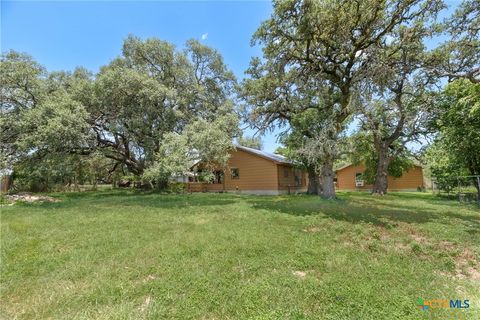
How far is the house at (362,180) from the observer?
27.0m

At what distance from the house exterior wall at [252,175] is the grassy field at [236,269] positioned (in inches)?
503

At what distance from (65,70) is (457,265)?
25.7m

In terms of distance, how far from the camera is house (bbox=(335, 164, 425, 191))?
27.0 metres

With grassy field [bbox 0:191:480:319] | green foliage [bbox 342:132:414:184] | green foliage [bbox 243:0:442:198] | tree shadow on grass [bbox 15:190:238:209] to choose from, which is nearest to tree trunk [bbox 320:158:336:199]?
green foliage [bbox 243:0:442:198]

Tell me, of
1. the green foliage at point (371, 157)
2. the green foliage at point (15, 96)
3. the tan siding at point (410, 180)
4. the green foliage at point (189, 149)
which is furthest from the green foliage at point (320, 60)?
the tan siding at point (410, 180)

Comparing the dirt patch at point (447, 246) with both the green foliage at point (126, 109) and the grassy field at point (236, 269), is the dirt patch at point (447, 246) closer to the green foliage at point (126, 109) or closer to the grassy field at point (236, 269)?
the grassy field at point (236, 269)

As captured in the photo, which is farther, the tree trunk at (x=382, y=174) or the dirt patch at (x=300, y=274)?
the tree trunk at (x=382, y=174)

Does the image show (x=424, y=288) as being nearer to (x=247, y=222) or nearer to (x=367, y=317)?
(x=367, y=317)

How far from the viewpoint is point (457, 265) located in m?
4.67

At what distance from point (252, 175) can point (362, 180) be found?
16259 millimetres

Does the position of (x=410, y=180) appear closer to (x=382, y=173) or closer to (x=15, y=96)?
(x=382, y=173)

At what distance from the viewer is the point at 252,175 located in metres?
21.1

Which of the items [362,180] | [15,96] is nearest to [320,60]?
[15,96]

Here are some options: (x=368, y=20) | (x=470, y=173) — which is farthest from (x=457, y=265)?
(x=470, y=173)
